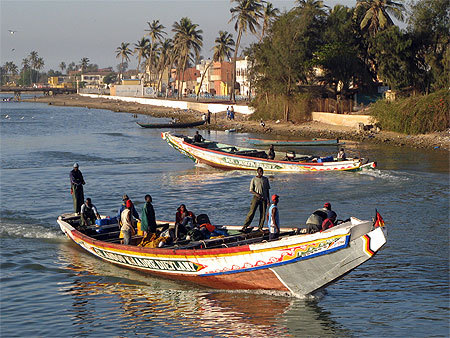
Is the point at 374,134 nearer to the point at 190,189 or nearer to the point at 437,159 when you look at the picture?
the point at 437,159

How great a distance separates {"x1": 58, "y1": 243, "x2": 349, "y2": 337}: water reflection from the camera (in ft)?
45.0

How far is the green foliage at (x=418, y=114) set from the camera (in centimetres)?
4972

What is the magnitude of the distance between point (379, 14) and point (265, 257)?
2129 inches

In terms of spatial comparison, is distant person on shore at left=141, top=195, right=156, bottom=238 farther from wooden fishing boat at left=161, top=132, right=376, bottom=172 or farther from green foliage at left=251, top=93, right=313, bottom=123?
green foliage at left=251, top=93, right=313, bottom=123

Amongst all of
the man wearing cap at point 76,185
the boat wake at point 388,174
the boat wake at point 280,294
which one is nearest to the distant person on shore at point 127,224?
the boat wake at point 280,294

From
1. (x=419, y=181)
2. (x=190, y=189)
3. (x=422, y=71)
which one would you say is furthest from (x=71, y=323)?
(x=422, y=71)

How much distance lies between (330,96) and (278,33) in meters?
9.30

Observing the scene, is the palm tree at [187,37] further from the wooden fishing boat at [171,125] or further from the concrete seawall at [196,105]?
the wooden fishing boat at [171,125]

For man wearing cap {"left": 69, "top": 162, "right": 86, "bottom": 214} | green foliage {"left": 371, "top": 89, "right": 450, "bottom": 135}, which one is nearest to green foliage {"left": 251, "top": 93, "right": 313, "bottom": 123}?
green foliage {"left": 371, "top": 89, "right": 450, "bottom": 135}

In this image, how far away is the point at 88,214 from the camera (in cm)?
2033

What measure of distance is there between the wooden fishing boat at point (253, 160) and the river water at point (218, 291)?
573 mm

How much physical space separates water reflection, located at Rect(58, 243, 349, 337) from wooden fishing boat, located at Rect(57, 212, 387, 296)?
35 centimetres

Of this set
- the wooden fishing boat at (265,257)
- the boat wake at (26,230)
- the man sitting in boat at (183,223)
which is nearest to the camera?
the wooden fishing boat at (265,257)

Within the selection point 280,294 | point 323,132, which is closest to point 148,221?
point 280,294
